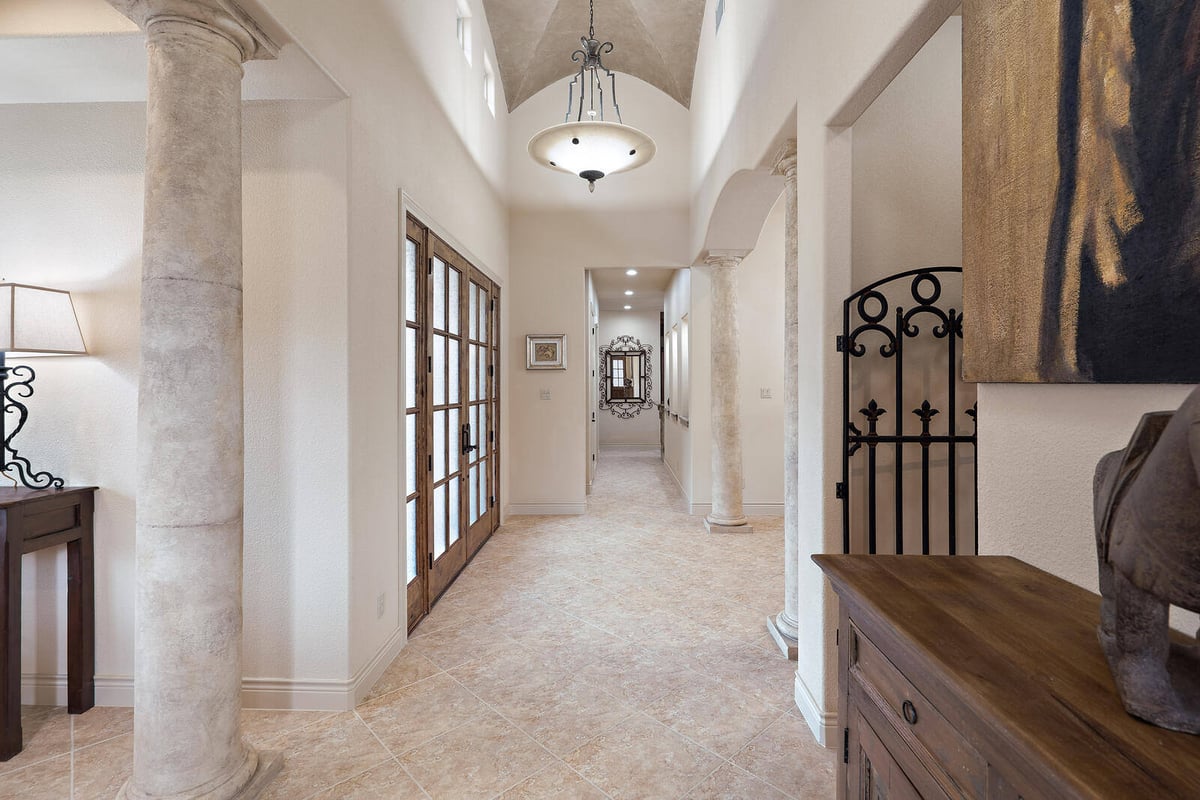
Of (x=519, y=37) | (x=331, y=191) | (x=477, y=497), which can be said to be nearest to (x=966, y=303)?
(x=331, y=191)

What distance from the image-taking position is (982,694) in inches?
28.7

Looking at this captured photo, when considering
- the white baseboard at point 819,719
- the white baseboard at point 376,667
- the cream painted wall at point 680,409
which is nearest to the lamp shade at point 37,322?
the white baseboard at point 376,667

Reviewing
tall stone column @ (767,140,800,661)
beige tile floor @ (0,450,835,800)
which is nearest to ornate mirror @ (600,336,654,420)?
beige tile floor @ (0,450,835,800)

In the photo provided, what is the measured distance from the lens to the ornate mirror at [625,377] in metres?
12.8

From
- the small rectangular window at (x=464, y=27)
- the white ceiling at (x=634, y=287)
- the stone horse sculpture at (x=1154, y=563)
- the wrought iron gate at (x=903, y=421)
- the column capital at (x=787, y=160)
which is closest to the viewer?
the stone horse sculpture at (x=1154, y=563)

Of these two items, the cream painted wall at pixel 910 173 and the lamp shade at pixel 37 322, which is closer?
the lamp shade at pixel 37 322

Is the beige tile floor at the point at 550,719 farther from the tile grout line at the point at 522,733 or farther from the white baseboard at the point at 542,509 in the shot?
the white baseboard at the point at 542,509

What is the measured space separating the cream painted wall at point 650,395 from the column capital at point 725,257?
7.24 metres

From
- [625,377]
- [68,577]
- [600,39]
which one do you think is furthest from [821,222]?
[625,377]

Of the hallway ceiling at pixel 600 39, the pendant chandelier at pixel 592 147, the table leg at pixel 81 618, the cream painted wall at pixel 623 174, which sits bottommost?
the table leg at pixel 81 618

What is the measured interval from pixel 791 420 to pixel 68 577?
320 centimetres

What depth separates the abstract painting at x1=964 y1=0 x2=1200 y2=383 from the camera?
83cm

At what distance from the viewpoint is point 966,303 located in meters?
1.30

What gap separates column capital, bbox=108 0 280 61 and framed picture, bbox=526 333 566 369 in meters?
4.14
